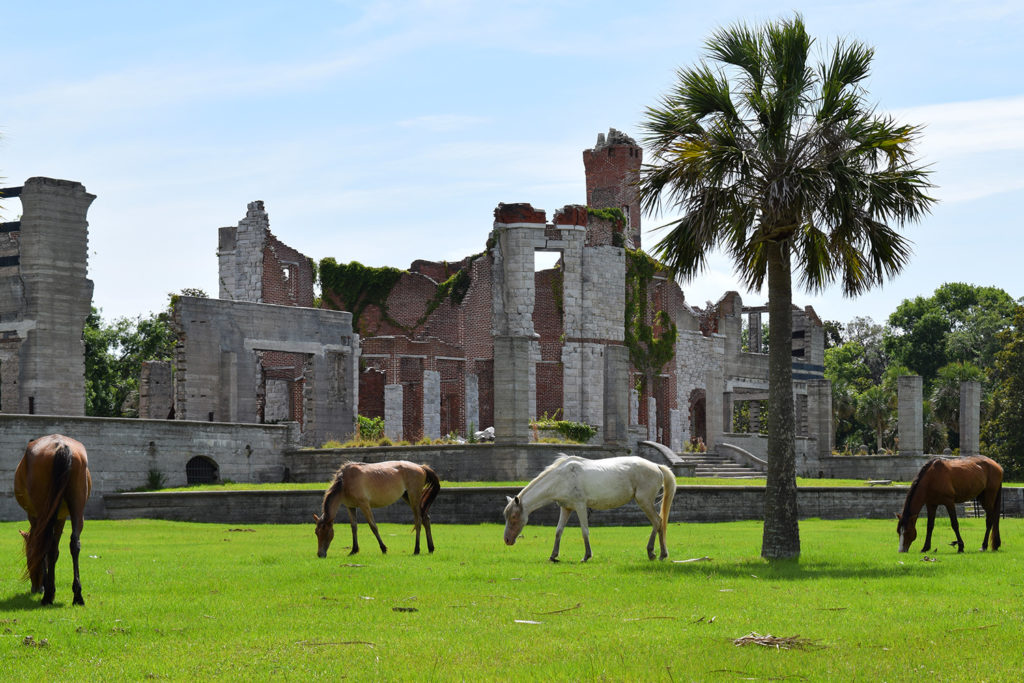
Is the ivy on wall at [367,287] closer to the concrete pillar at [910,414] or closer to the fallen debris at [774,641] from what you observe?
the concrete pillar at [910,414]

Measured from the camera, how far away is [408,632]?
30.8 feet

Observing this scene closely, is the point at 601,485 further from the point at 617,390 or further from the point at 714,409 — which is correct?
the point at 714,409

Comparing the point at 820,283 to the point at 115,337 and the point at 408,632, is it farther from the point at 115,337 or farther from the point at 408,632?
the point at 115,337

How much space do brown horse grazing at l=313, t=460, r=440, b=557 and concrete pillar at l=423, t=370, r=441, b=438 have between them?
3074cm

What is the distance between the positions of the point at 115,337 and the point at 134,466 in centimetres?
2943

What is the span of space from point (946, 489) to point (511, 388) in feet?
49.3

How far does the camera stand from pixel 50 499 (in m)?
10.7

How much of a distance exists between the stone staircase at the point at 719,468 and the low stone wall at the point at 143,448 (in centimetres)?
1580

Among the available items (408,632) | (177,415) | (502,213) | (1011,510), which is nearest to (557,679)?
(408,632)

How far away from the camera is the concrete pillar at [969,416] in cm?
4519

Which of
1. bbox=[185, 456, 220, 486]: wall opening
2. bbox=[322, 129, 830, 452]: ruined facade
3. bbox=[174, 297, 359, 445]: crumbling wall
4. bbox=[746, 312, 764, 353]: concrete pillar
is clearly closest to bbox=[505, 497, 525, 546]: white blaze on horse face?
bbox=[185, 456, 220, 486]: wall opening

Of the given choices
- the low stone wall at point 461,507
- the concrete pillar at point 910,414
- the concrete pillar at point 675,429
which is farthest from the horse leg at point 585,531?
the concrete pillar at point 675,429

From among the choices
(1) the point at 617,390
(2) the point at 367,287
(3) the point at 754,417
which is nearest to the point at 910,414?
(3) the point at 754,417

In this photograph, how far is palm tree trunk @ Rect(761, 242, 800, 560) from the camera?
53.0 feet
